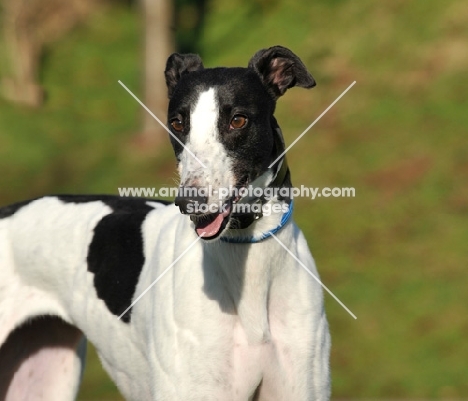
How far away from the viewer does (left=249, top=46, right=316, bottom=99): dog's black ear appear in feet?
15.3

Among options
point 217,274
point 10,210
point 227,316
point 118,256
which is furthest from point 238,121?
point 10,210

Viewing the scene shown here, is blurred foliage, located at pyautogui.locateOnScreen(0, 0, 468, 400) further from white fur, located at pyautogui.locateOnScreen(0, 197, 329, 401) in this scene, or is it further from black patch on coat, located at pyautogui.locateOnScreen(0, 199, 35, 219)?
white fur, located at pyautogui.locateOnScreen(0, 197, 329, 401)

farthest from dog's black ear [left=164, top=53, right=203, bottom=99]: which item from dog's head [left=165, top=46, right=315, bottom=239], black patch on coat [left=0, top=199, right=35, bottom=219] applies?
black patch on coat [left=0, top=199, right=35, bottom=219]

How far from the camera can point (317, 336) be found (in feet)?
15.0

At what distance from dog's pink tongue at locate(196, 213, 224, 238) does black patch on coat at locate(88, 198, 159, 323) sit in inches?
44.9

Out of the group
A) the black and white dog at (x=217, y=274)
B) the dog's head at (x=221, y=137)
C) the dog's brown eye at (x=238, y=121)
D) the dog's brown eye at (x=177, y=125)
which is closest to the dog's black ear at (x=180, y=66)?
the black and white dog at (x=217, y=274)

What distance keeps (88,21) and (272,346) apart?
14.4 m

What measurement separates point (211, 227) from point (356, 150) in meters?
9.00

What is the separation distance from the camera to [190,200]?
3.94 m

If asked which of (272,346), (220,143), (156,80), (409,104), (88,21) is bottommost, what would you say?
(272,346)

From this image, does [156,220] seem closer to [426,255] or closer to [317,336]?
[317,336]

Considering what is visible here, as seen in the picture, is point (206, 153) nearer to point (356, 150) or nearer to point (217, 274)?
point (217, 274)

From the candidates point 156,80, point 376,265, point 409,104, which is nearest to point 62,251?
point 376,265

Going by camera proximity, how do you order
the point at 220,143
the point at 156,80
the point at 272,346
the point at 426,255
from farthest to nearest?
1. the point at 156,80
2. the point at 426,255
3. the point at 272,346
4. the point at 220,143
